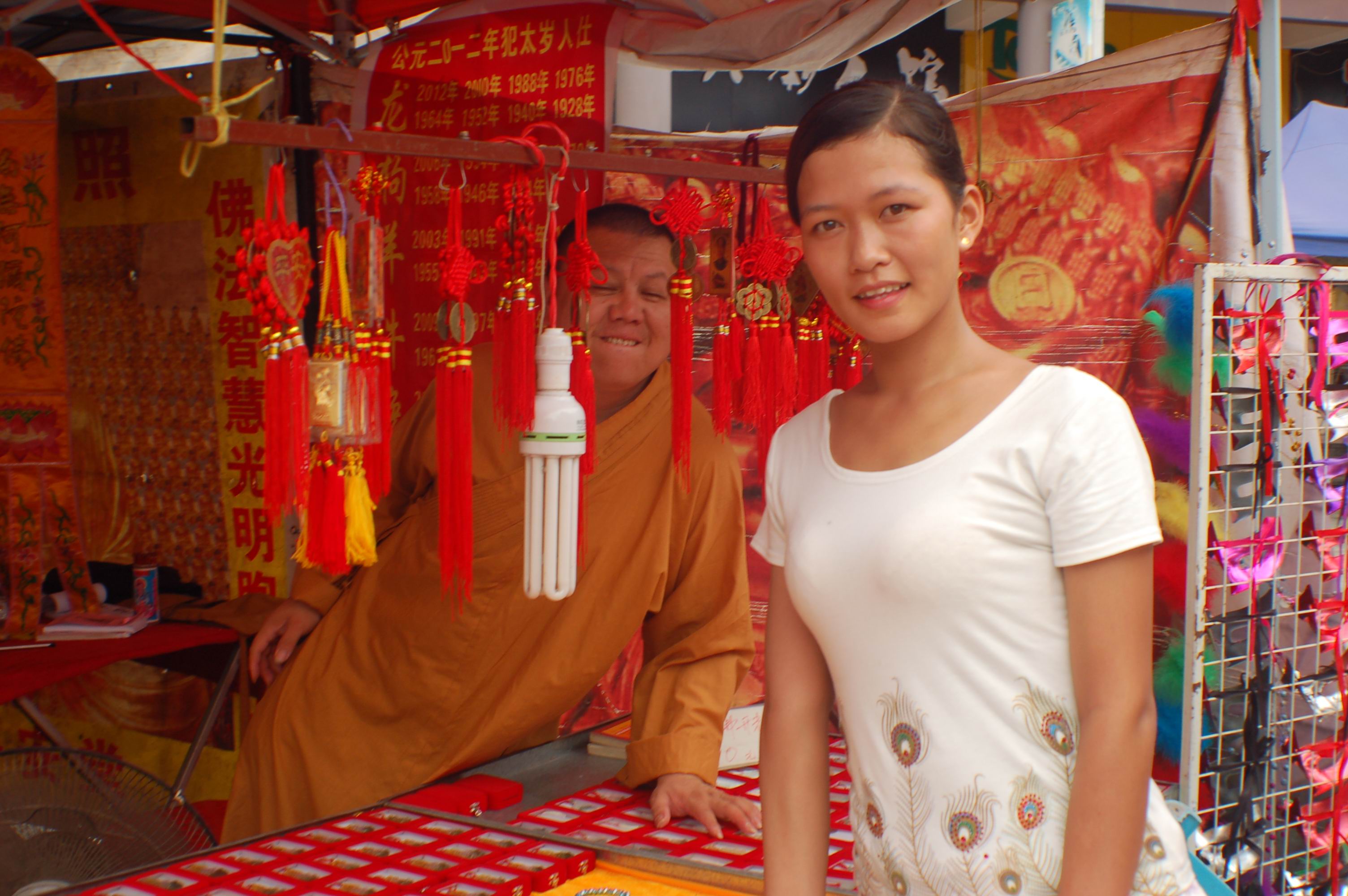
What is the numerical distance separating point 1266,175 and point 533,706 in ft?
5.30

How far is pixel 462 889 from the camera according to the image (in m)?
1.33

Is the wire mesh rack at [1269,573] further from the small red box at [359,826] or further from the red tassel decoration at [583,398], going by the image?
the small red box at [359,826]

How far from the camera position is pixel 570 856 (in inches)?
57.4

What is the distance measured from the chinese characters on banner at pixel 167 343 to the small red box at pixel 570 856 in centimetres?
175

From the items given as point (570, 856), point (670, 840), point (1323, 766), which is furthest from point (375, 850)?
point (1323, 766)

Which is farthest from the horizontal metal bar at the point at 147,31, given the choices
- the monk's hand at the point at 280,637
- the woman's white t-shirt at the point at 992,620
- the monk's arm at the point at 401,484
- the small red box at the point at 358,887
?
the woman's white t-shirt at the point at 992,620

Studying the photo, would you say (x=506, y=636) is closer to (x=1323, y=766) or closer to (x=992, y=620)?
(x=992, y=620)

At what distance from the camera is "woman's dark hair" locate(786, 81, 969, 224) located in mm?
973

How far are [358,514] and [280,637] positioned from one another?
41.4 inches

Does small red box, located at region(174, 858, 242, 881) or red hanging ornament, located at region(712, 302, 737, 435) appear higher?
red hanging ornament, located at region(712, 302, 737, 435)

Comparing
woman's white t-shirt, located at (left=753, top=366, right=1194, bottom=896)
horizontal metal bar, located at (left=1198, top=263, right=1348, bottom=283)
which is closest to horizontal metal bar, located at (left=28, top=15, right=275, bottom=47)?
horizontal metal bar, located at (left=1198, top=263, right=1348, bottom=283)

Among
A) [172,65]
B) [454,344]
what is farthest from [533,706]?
[172,65]

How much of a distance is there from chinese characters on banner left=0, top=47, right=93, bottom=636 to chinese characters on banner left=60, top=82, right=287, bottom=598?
370 millimetres

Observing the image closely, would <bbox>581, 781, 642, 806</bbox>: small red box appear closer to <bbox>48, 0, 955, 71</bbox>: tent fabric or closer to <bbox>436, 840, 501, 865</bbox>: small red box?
<bbox>436, 840, 501, 865</bbox>: small red box
